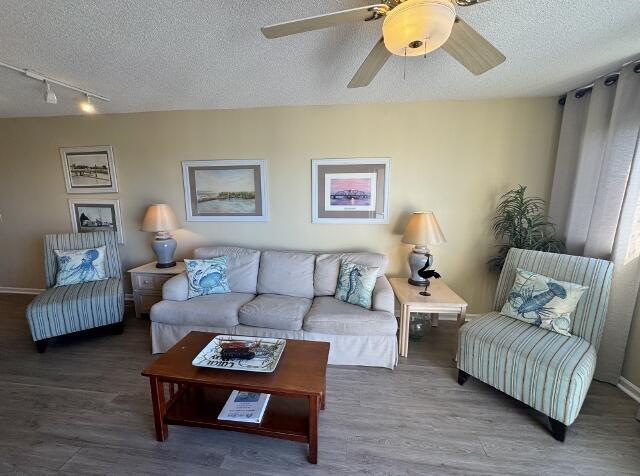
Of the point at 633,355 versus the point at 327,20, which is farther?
the point at 633,355

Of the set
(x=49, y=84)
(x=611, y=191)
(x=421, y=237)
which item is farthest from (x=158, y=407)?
(x=611, y=191)

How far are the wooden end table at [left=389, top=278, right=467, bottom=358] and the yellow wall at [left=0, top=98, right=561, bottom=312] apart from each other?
55cm

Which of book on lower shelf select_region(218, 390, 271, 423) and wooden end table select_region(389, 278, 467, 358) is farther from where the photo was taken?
wooden end table select_region(389, 278, 467, 358)

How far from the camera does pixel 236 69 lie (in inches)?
79.6

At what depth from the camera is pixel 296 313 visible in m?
2.26

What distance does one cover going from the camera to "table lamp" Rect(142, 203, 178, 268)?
290 cm

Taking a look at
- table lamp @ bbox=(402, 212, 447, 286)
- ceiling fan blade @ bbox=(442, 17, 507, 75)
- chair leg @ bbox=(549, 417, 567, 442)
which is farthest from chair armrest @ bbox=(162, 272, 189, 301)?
chair leg @ bbox=(549, 417, 567, 442)

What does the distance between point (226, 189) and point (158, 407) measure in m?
2.21

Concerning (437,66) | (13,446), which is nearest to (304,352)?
(13,446)

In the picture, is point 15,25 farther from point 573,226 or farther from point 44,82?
point 573,226

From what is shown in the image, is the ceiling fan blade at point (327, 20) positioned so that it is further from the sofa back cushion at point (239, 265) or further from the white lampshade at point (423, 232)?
the sofa back cushion at point (239, 265)

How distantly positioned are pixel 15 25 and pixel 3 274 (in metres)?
3.80

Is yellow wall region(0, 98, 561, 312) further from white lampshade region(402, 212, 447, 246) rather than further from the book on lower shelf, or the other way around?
the book on lower shelf

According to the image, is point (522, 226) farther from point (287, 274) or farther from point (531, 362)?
point (287, 274)
